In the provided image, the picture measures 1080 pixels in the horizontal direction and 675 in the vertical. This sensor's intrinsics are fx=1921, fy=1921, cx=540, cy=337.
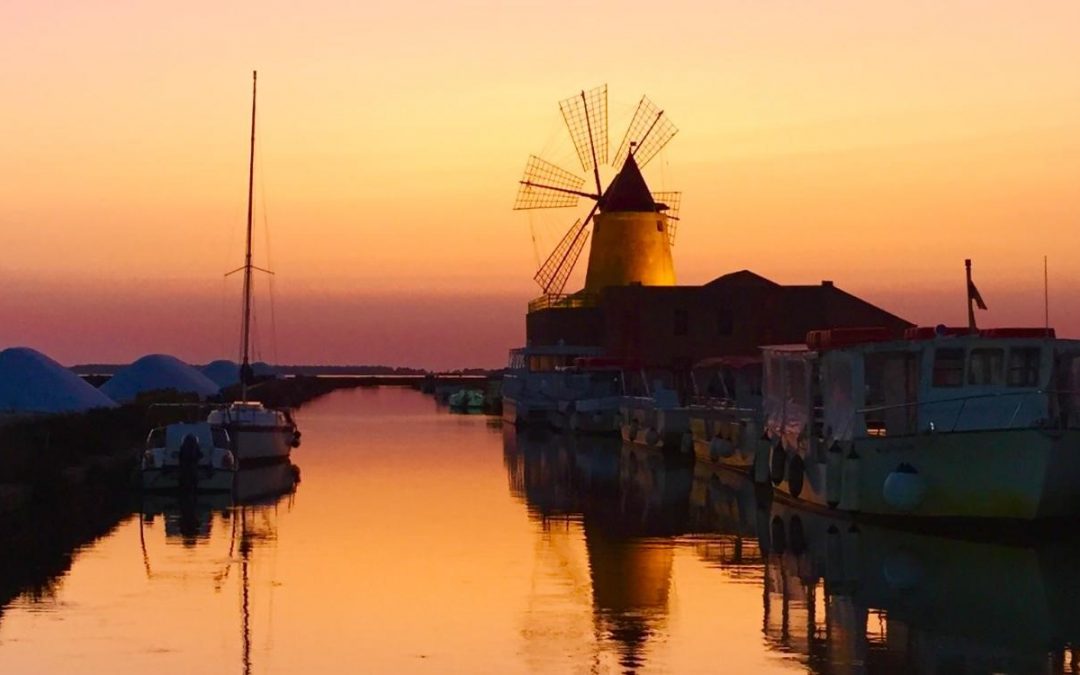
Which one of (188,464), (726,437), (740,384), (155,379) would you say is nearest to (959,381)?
(188,464)

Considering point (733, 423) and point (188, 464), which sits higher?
point (733, 423)

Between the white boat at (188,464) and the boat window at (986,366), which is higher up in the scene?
the boat window at (986,366)

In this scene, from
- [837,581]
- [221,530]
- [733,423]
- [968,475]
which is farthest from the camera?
[733,423]

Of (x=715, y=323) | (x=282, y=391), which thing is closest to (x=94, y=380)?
(x=282, y=391)

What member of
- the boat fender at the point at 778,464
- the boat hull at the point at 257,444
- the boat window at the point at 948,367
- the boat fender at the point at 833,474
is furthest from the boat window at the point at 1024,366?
the boat hull at the point at 257,444

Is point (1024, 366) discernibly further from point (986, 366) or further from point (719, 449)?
point (719, 449)

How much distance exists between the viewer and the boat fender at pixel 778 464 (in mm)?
42281

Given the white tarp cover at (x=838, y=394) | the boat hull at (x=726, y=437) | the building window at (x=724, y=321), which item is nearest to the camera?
the white tarp cover at (x=838, y=394)

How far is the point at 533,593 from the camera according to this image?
84.1 ft

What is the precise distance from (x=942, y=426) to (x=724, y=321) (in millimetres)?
65179

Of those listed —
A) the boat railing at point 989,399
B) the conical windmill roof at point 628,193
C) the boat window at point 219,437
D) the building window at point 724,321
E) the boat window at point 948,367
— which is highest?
the conical windmill roof at point 628,193

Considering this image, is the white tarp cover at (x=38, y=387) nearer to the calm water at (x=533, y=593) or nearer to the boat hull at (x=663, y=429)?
the boat hull at (x=663, y=429)

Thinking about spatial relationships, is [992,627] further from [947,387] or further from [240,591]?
[947,387]

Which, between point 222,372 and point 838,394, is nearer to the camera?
point 838,394
